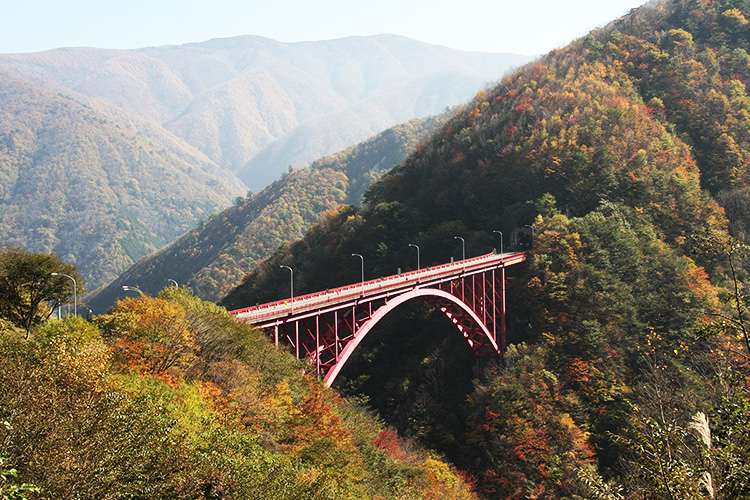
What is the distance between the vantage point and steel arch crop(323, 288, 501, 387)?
95.4ft

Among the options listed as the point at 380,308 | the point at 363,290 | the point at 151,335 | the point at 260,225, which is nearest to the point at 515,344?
the point at 380,308

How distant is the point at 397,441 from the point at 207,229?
429ft

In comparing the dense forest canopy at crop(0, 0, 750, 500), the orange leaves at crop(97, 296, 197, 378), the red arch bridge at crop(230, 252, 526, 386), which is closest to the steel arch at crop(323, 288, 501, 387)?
the red arch bridge at crop(230, 252, 526, 386)

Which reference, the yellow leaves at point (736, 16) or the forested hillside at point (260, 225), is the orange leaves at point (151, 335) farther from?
the yellow leaves at point (736, 16)

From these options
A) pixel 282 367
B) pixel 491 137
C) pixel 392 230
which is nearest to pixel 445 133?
pixel 491 137

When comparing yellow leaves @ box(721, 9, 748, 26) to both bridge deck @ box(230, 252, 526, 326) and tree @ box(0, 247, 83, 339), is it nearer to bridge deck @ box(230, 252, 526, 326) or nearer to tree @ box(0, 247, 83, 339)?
bridge deck @ box(230, 252, 526, 326)

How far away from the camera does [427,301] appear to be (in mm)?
41250

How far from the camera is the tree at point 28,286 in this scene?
88.7 ft

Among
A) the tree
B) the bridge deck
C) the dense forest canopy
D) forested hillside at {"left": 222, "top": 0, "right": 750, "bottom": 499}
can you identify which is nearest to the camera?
the dense forest canopy

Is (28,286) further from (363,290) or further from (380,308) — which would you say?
(380,308)

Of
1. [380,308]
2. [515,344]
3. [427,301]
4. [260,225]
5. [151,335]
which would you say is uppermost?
[151,335]

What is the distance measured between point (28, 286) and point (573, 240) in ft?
141

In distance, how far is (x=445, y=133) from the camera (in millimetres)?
82375

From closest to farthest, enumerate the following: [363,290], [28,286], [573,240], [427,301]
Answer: [28,286]
[363,290]
[427,301]
[573,240]
